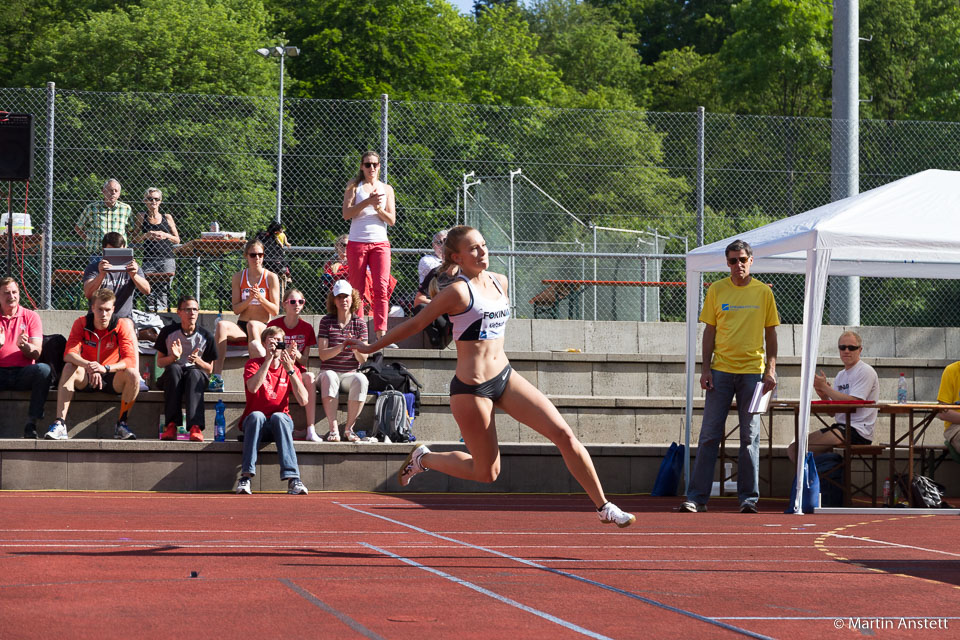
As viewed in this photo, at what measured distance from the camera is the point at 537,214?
56.0 ft

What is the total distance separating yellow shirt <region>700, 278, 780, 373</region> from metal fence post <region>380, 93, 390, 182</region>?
6.09 meters

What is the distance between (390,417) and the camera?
13031mm

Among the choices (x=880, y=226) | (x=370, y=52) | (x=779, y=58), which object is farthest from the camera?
(x=779, y=58)

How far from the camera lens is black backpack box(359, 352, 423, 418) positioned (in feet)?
43.1

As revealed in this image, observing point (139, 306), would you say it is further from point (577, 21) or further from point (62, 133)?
point (577, 21)

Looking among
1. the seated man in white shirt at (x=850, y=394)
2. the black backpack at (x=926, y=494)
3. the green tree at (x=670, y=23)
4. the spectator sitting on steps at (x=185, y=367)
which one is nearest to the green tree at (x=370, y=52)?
the green tree at (x=670, y=23)

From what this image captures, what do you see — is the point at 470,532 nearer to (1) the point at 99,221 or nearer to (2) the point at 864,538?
(2) the point at 864,538

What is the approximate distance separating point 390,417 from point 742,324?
151 inches

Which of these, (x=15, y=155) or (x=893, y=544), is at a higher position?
(x=15, y=155)

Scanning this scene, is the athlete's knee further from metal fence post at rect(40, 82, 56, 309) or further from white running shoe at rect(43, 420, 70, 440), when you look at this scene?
metal fence post at rect(40, 82, 56, 309)

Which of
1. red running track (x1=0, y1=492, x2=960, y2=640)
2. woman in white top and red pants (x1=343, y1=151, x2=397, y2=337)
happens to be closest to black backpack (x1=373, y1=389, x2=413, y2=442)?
woman in white top and red pants (x1=343, y1=151, x2=397, y2=337)

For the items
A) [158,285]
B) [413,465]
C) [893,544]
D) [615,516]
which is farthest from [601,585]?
[158,285]

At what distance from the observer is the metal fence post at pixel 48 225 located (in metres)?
15.2

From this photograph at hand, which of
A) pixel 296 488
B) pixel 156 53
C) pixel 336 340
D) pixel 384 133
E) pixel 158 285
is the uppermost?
pixel 156 53
